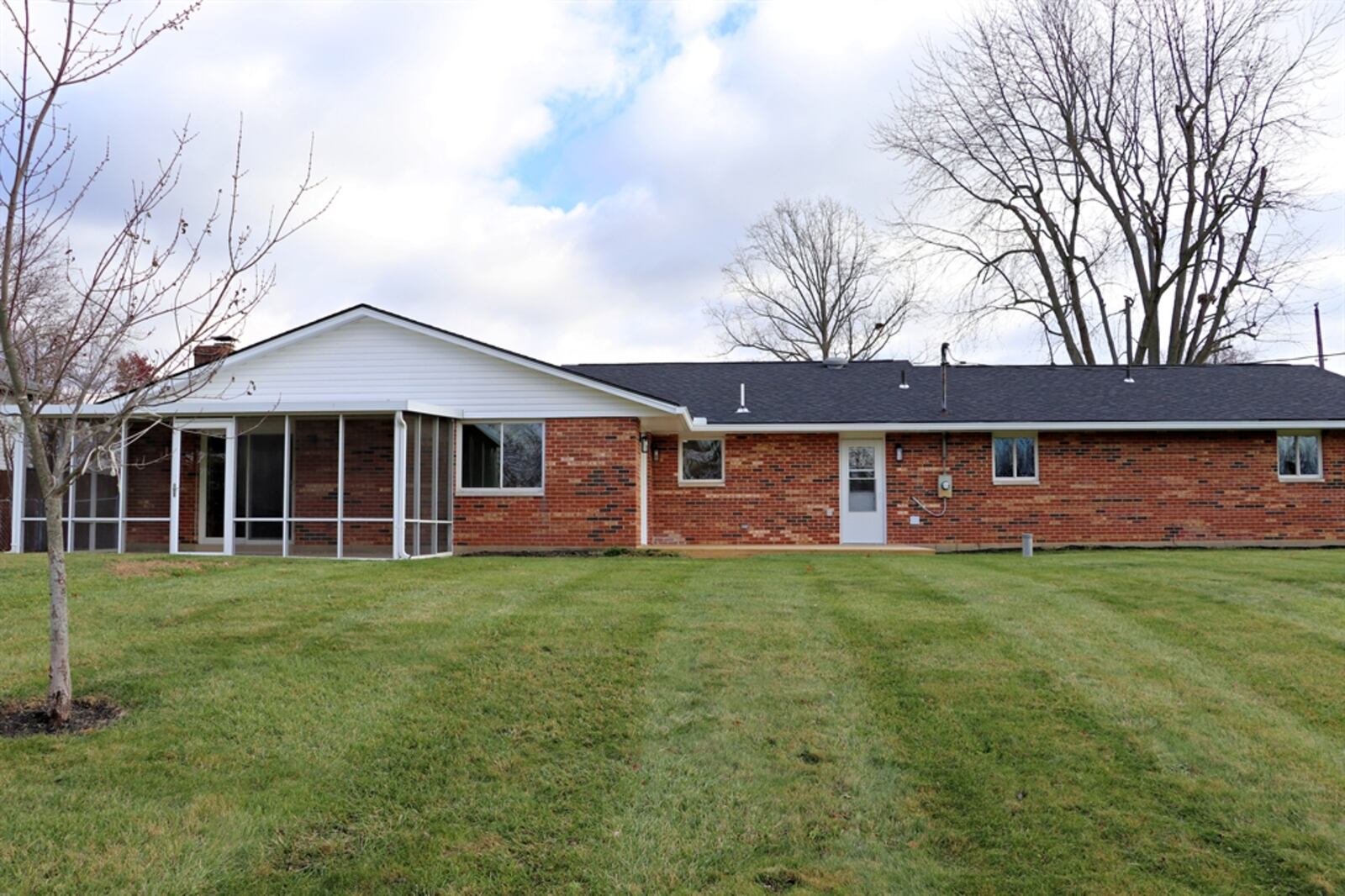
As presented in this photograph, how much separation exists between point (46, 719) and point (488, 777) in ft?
8.41

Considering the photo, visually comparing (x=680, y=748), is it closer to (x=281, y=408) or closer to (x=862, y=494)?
(x=281, y=408)

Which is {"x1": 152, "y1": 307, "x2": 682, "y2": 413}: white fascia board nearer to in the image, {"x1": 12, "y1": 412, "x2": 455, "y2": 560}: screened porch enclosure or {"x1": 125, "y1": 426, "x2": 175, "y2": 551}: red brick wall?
{"x1": 12, "y1": 412, "x2": 455, "y2": 560}: screened porch enclosure

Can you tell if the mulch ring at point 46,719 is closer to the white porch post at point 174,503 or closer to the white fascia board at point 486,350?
the white porch post at point 174,503

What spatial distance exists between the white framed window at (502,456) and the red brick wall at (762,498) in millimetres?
2750

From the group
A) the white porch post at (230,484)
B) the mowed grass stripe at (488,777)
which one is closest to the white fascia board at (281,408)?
the white porch post at (230,484)

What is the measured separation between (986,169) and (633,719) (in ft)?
93.9

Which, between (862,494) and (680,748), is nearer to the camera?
(680,748)

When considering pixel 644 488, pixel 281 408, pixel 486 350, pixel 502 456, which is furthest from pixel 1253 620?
pixel 281 408

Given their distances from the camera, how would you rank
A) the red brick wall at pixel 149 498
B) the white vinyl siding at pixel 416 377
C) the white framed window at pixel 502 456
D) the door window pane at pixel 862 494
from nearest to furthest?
the red brick wall at pixel 149 498, the white vinyl siding at pixel 416 377, the white framed window at pixel 502 456, the door window pane at pixel 862 494

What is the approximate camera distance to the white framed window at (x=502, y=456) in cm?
1554

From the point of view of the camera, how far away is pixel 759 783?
4555 millimetres

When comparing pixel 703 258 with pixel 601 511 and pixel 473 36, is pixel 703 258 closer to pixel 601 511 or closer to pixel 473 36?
pixel 601 511

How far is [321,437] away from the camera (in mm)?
14594

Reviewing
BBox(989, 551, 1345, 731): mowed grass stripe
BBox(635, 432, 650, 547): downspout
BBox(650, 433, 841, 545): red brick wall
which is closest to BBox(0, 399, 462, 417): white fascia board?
BBox(635, 432, 650, 547): downspout
